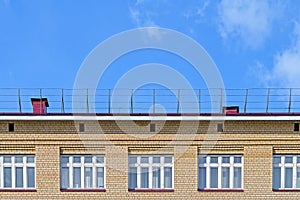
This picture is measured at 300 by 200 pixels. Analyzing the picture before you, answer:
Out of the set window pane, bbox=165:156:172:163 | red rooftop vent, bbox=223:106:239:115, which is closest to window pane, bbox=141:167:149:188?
window pane, bbox=165:156:172:163

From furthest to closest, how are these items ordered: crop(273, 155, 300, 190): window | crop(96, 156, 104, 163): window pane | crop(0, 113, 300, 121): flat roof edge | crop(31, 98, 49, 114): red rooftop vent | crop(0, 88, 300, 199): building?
crop(31, 98, 49, 114): red rooftop vent, crop(96, 156, 104, 163): window pane, crop(273, 155, 300, 190): window, crop(0, 88, 300, 199): building, crop(0, 113, 300, 121): flat roof edge

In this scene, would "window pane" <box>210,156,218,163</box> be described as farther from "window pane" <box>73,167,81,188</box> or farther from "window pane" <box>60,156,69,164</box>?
"window pane" <box>60,156,69,164</box>

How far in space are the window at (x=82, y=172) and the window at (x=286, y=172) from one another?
→ 630 cm

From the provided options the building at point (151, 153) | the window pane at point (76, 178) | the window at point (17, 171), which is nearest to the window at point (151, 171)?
the building at point (151, 153)

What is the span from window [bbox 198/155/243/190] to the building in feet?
0.12

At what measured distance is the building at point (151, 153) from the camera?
15312mm

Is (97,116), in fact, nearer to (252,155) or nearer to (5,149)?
(5,149)

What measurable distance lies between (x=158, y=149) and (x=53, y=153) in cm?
379

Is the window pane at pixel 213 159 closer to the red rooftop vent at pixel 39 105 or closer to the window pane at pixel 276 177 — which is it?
the window pane at pixel 276 177

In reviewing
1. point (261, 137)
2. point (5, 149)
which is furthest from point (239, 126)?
point (5, 149)

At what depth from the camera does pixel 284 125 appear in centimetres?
1532

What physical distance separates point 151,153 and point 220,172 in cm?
262

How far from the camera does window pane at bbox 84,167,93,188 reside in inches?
613

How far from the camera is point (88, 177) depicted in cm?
1559
